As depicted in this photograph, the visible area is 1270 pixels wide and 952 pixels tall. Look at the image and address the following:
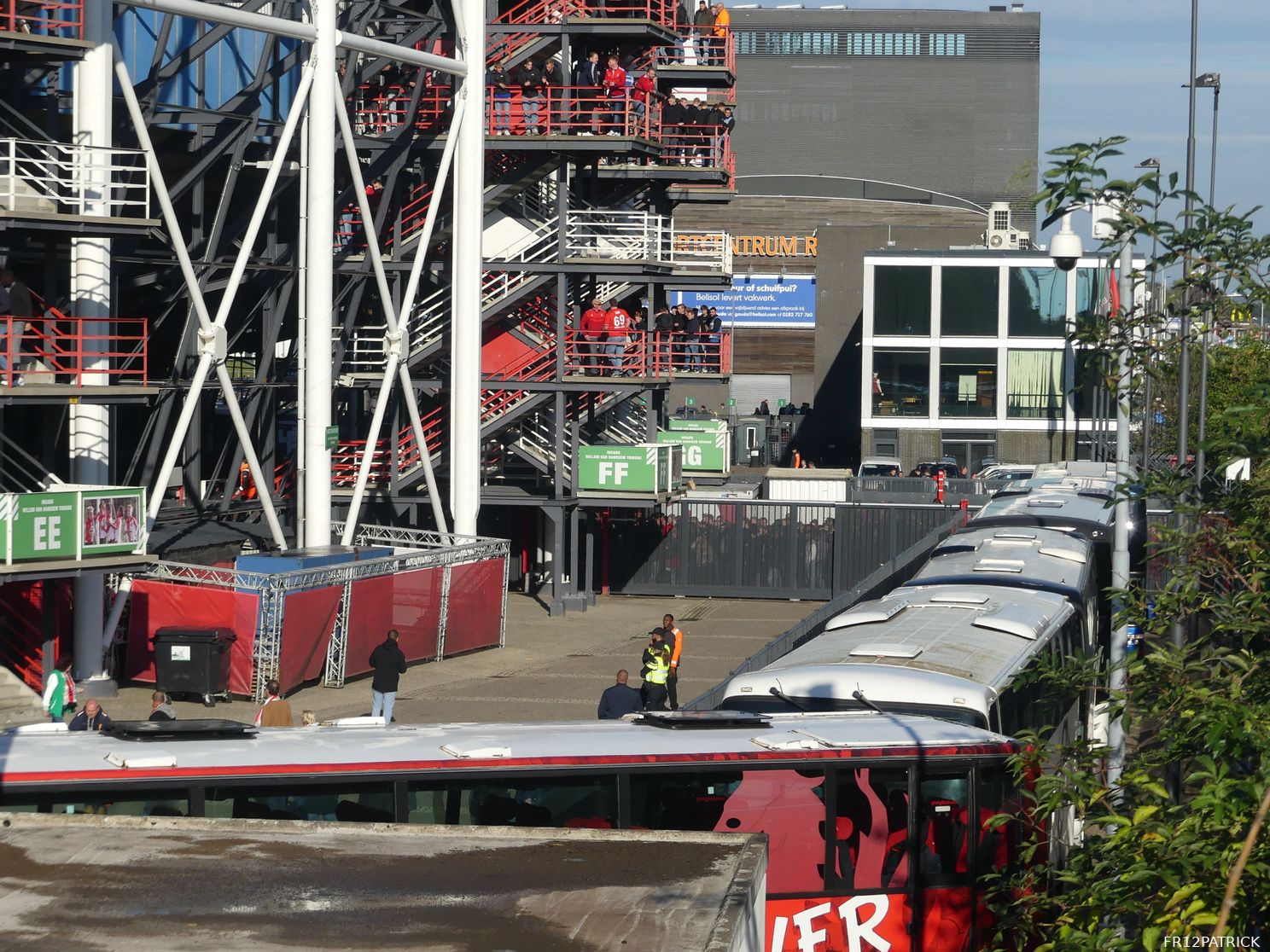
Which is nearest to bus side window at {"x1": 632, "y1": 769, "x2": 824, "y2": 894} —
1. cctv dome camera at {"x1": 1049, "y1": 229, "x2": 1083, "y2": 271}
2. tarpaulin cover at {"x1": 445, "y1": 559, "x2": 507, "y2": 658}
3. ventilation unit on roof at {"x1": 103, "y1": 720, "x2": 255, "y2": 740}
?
ventilation unit on roof at {"x1": 103, "y1": 720, "x2": 255, "y2": 740}

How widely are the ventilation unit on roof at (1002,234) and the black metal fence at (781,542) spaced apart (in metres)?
38.2

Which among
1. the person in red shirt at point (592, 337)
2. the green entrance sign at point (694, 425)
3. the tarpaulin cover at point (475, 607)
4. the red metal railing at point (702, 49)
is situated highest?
the red metal railing at point (702, 49)

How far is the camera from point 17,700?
25094 mm

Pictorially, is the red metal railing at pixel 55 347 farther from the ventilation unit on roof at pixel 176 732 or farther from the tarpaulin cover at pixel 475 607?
A: the ventilation unit on roof at pixel 176 732

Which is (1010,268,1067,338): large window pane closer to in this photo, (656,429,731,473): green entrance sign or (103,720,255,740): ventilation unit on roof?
(656,429,731,473): green entrance sign

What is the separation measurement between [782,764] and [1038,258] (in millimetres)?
55246

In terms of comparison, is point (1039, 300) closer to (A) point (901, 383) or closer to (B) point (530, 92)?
(A) point (901, 383)

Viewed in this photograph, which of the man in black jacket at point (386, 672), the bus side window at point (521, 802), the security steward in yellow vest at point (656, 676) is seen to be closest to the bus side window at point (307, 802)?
the bus side window at point (521, 802)

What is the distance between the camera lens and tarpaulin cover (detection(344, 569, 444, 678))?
27922 mm

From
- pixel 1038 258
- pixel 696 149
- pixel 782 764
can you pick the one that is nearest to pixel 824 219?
pixel 1038 258

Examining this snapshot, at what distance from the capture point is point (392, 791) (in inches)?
435

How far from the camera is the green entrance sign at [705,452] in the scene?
49375 millimetres

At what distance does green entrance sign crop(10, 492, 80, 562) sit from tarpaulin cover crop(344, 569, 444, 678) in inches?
203

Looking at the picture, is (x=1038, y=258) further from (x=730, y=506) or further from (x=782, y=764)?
(x=782, y=764)
